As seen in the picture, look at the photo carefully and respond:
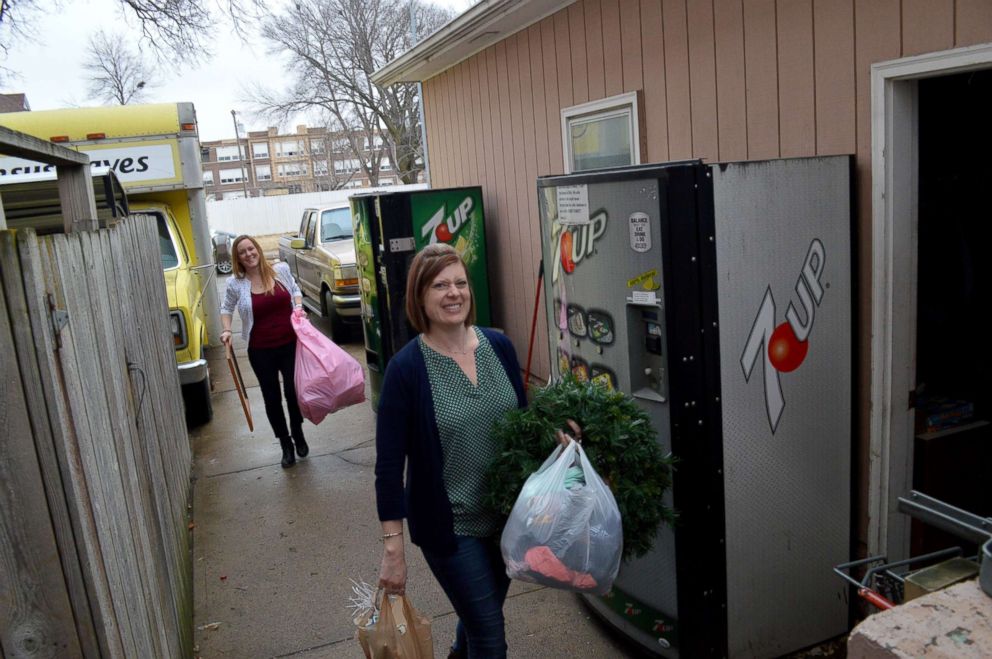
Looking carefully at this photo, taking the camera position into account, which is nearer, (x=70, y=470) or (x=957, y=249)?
(x=70, y=470)

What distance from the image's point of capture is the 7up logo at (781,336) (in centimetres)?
328

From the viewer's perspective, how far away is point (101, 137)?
28.6 feet

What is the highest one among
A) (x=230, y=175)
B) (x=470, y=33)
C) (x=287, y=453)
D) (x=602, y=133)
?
(x=230, y=175)

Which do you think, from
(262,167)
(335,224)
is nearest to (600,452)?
(335,224)

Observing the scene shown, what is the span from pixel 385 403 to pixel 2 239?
1327 millimetres

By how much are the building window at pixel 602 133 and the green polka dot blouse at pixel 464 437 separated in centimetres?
296

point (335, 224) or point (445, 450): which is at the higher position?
point (335, 224)

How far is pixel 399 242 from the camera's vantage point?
7215 mm

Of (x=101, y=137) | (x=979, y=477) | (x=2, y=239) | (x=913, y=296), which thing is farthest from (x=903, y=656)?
(x=101, y=137)

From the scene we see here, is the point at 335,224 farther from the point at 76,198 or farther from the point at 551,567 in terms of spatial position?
the point at 551,567

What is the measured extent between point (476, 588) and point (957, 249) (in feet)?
10.5

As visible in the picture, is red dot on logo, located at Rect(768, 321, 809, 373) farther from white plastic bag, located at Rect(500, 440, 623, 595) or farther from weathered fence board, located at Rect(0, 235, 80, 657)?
weathered fence board, located at Rect(0, 235, 80, 657)

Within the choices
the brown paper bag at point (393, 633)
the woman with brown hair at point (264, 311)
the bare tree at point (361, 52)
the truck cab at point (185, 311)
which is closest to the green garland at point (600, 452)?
the brown paper bag at point (393, 633)

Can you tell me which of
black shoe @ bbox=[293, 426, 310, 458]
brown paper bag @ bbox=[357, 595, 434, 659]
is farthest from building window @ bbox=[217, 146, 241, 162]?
brown paper bag @ bbox=[357, 595, 434, 659]
